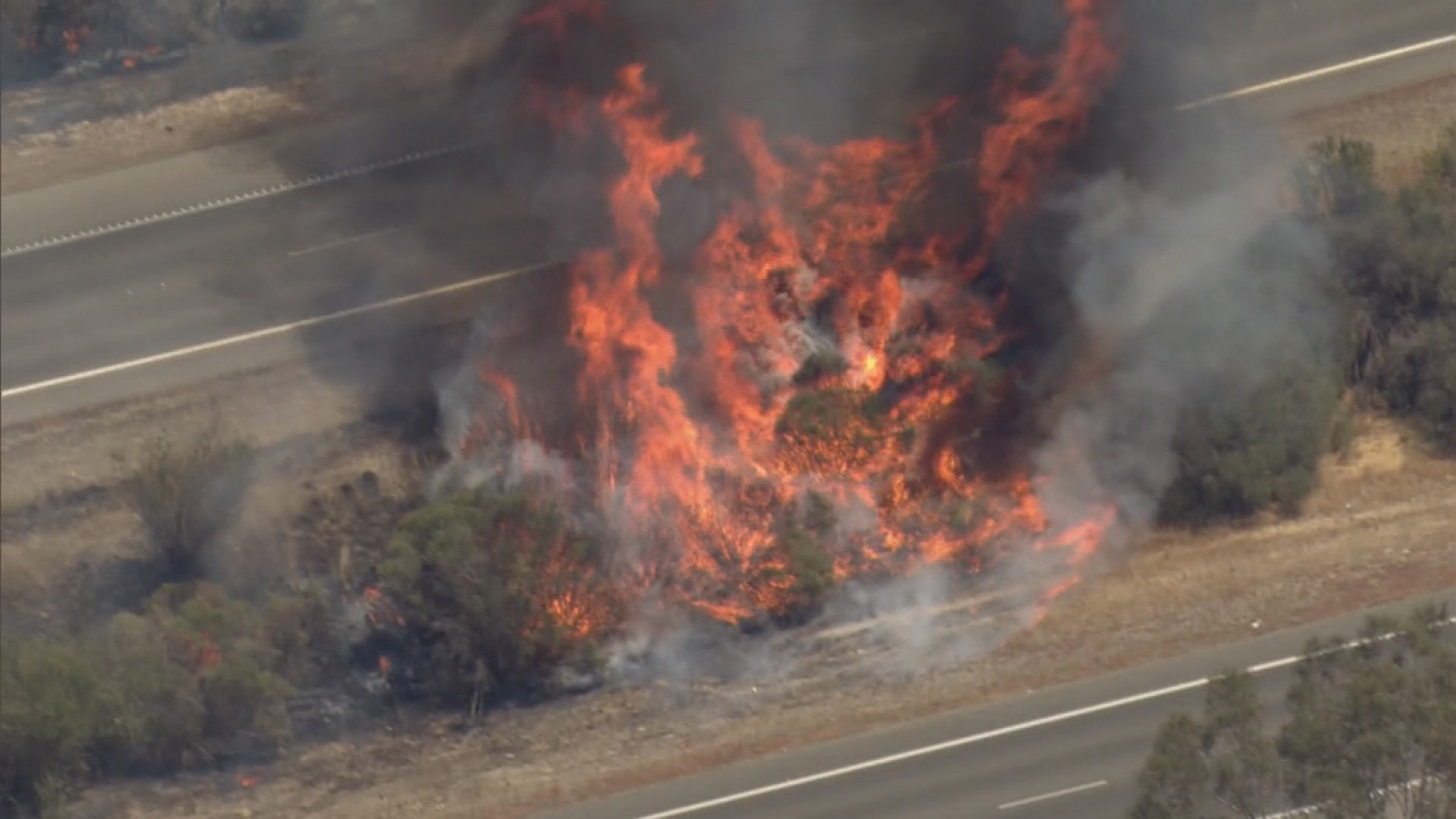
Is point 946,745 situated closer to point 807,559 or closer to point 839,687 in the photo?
point 839,687

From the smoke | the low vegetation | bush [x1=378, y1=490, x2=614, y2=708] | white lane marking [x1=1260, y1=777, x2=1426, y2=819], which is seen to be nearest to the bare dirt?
the smoke

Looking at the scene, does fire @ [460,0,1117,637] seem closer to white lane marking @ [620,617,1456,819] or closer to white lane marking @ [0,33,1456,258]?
white lane marking @ [620,617,1456,819]

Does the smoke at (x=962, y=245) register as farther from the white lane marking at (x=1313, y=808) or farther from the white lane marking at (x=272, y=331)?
the white lane marking at (x=1313, y=808)

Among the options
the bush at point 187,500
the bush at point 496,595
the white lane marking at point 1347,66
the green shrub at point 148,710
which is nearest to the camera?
the green shrub at point 148,710

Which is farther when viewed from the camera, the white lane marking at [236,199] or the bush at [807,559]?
the white lane marking at [236,199]

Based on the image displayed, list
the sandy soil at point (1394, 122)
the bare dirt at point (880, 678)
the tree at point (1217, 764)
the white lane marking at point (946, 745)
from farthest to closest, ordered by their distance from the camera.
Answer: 1. the sandy soil at point (1394, 122)
2. the bare dirt at point (880, 678)
3. the white lane marking at point (946, 745)
4. the tree at point (1217, 764)

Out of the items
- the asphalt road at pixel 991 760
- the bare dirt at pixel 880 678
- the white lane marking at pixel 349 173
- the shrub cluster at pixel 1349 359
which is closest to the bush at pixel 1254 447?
the shrub cluster at pixel 1349 359

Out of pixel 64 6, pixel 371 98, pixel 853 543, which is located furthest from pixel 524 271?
pixel 64 6

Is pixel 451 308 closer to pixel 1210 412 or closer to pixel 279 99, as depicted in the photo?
pixel 279 99

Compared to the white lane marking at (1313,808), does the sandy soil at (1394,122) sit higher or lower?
higher
